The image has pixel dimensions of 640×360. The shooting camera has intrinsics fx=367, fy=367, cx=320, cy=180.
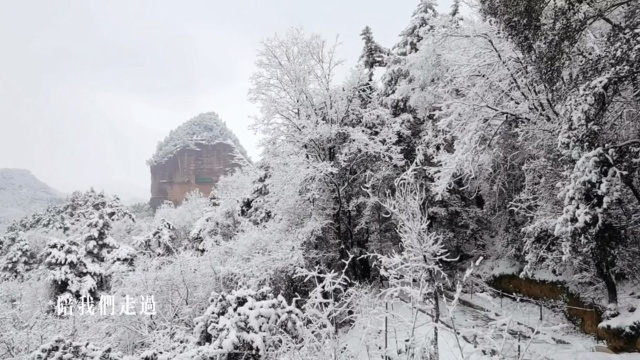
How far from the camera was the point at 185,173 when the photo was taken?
82375 millimetres

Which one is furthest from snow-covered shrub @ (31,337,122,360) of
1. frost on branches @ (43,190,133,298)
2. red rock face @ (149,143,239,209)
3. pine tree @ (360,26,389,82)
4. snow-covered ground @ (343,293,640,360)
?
red rock face @ (149,143,239,209)

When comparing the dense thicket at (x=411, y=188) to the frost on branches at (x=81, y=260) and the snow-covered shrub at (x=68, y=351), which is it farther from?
the snow-covered shrub at (x=68, y=351)

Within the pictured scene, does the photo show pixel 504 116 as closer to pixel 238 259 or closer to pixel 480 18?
pixel 480 18

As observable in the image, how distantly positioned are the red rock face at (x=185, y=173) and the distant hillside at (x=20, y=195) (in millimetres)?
25092

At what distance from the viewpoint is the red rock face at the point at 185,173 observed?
81.7m

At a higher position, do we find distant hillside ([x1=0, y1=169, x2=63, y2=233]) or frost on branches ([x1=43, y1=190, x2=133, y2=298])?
distant hillside ([x1=0, y1=169, x2=63, y2=233])

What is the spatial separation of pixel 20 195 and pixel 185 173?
45313 millimetres

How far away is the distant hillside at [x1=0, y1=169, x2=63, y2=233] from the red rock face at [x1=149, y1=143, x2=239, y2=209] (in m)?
25.1

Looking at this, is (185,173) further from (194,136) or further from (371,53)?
(371,53)

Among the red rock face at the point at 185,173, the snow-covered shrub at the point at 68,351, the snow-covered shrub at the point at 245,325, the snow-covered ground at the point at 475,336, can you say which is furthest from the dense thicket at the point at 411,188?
the red rock face at the point at 185,173

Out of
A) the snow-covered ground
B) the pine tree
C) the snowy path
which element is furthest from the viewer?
the pine tree

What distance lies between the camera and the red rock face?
3216 inches

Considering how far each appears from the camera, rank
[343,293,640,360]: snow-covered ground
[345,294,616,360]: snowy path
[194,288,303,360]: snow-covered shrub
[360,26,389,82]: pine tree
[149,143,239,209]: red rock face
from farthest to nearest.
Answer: [149,143,239,209]: red rock face < [360,26,389,82]: pine tree < [345,294,616,360]: snowy path < [194,288,303,360]: snow-covered shrub < [343,293,640,360]: snow-covered ground

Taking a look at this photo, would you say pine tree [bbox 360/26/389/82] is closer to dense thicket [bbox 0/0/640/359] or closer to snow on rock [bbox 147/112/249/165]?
dense thicket [bbox 0/0/640/359]
